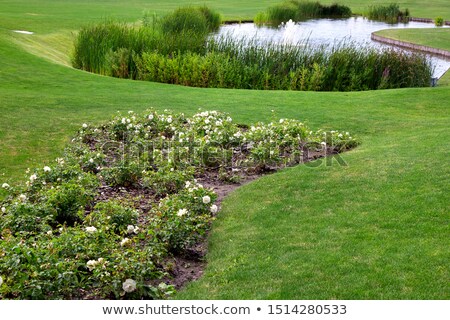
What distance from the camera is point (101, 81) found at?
16.2 metres

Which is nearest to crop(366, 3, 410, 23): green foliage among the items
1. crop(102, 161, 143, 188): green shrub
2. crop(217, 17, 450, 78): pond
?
crop(217, 17, 450, 78): pond

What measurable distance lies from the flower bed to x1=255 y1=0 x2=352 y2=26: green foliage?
29903 millimetres

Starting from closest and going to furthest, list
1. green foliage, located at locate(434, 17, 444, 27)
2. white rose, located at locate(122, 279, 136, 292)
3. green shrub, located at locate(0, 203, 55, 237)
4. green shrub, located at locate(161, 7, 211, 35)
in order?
white rose, located at locate(122, 279, 136, 292), green shrub, located at locate(0, 203, 55, 237), green shrub, located at locate(161, 7, 211, 35), green foliage, located at locate(434, 17, 444, 27)

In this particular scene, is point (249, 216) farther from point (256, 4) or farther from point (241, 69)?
point (256, 4)

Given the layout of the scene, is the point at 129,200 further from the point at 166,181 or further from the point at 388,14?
the point at 388,14

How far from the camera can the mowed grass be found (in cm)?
2823

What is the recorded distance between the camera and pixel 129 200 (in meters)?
7.45

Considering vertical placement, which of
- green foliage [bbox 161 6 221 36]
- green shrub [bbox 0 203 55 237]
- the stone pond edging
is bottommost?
the stone pond edging

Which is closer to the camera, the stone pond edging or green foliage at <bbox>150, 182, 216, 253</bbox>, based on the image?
green foliage at <bbox>150, 182, 216, 253</bbox>

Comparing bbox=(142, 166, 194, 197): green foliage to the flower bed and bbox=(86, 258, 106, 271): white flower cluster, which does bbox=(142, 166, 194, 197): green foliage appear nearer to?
the flower bed

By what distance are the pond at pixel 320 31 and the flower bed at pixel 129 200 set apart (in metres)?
16.9

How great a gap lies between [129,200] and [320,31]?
2908cm

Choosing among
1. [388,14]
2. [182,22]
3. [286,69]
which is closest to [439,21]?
[388,14]
